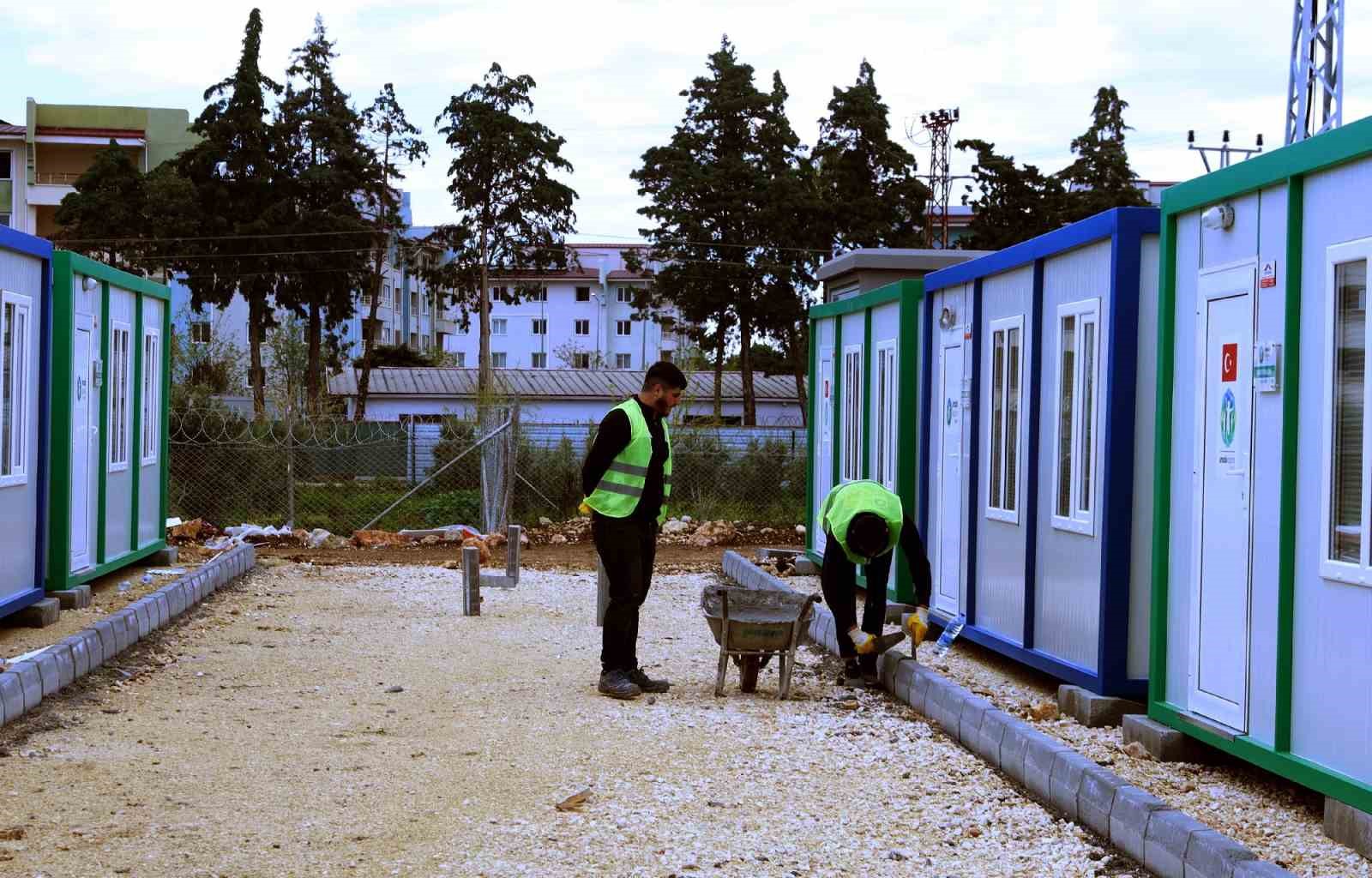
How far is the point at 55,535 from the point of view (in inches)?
505

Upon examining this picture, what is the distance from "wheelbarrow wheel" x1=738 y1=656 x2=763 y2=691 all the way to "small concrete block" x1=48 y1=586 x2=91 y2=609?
19.1ft

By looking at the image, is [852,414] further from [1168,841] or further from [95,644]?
[1168,841]

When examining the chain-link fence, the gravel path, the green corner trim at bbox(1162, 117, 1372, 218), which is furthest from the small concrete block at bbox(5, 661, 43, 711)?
the chain-link fence

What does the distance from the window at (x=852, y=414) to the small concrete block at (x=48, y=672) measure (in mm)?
7394

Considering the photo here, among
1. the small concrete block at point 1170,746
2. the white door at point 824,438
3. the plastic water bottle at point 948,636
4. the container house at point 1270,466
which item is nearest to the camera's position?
the container house at point 1270,466

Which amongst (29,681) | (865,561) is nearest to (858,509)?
(865,561)

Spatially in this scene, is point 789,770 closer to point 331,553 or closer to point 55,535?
point 55,535

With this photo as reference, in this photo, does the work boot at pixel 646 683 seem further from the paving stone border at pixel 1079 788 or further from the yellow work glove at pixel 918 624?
the yellow work glove at pixel 918 624

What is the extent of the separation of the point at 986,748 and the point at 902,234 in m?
39.6

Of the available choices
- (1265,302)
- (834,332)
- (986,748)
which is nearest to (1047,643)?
(986,748)

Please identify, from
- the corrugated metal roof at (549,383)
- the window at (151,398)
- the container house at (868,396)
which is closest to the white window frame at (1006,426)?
the container house at (868,396)

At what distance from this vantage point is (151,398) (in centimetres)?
1661

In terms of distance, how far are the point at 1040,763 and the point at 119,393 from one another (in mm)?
10503

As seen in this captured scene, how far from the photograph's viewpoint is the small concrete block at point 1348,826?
5898 millimetres
